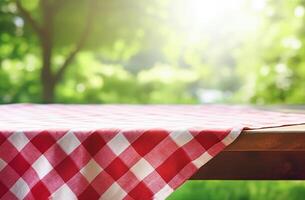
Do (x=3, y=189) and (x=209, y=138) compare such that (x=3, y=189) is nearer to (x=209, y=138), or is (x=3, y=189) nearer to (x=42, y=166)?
(x=42, y=166)

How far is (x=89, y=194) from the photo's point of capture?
1133mm

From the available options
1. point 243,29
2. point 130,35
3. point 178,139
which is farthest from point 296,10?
point 243,29

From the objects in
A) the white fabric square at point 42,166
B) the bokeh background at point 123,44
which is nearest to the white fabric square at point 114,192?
the white fabric square at point 42,166

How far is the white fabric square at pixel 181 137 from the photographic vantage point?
1.13 metres

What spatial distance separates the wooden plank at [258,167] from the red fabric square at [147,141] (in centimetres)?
14

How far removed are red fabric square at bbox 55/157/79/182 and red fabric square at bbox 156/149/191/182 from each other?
0.47 feet

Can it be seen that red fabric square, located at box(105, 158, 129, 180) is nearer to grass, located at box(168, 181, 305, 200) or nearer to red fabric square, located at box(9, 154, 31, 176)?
red fabric square, located at box(9, 154, 31, 176)

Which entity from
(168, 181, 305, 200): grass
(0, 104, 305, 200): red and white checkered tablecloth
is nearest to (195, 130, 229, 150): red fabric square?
(0, 104, 305, 200): red and white checkered tablecloth

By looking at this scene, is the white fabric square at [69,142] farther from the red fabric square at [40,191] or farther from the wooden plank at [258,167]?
the wooden plank at [258,167]

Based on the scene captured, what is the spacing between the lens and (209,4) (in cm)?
980

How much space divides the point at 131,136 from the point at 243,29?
30.5ft

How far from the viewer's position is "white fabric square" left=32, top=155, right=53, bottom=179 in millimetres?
1153

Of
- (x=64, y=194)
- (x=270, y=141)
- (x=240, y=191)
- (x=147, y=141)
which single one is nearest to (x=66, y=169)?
(x=64, y=194)

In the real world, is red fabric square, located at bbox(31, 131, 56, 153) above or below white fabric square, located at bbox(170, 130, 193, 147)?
above
